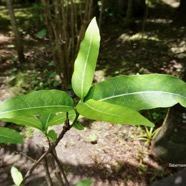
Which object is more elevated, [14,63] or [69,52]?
[69,52]

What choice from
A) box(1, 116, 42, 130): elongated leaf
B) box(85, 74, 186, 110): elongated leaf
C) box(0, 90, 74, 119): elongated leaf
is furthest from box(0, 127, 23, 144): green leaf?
box(85, 74, 186, 110): elongated leaf

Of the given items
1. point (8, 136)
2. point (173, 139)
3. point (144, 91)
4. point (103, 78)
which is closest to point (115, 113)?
point (144, 91)

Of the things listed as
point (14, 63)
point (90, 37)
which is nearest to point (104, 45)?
point (14, 63)

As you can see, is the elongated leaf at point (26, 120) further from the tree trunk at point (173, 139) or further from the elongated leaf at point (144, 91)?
the tree trunk at point (173, 139)

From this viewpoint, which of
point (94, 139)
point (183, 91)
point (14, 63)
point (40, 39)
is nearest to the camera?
point (183, 91)

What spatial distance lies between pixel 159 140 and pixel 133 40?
3.25m

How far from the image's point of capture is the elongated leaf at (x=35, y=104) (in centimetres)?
60

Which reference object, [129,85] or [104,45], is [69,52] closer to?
[104,45]

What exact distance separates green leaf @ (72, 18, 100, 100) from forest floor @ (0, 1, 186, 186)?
0.61 meters

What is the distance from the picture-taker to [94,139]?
346 centimetres

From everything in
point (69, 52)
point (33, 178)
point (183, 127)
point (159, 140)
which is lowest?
point (33, 178)

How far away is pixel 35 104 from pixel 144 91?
0.82 ft

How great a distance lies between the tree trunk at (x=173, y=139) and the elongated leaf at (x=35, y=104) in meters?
2.70

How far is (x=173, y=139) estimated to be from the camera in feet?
10.5
